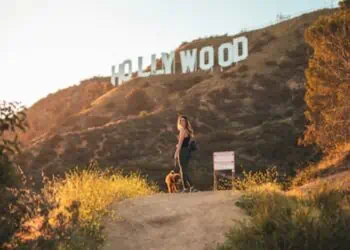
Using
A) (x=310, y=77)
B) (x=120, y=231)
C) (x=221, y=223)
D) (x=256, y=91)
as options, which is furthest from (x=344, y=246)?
(x=256, y=91)

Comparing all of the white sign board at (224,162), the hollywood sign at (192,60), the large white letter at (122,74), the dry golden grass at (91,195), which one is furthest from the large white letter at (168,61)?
the dry golden grass at (91,195)

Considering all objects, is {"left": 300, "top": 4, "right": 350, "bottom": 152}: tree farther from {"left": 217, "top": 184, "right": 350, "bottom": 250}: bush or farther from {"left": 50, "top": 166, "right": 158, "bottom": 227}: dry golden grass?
{"left": 217, "top": 184, "right": 350, "bottom": 250}: bush

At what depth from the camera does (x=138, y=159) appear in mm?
44625

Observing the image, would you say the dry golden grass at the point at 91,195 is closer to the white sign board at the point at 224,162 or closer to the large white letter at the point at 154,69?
the white sign board at the point at 224,162

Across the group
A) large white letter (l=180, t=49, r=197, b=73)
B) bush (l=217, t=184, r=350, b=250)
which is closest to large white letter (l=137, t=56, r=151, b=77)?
large white letter (l=180, t=49, r=197, b=73)

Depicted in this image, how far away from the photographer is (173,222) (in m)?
11.9

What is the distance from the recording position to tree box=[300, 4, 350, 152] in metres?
24.1

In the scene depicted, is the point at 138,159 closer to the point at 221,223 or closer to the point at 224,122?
the point at 224,122

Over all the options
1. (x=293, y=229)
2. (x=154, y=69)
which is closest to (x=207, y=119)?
(x=154, y=69)

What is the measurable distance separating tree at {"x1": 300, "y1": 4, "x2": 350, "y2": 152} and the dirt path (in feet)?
38.2

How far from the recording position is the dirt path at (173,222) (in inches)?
424

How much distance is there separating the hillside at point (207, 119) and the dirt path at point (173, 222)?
16676 millimetres

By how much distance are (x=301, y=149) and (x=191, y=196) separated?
26.7 metres

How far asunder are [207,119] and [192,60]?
24040mm
